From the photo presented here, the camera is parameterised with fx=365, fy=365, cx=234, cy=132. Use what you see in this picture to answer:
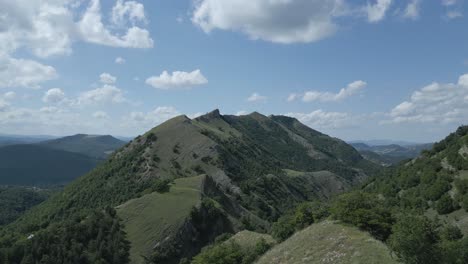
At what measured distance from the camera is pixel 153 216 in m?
106

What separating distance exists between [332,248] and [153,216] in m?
75.6

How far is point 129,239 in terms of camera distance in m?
99.8

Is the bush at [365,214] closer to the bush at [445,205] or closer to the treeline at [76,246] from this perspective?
the bush at [445,205]

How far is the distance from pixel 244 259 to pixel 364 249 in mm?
26774

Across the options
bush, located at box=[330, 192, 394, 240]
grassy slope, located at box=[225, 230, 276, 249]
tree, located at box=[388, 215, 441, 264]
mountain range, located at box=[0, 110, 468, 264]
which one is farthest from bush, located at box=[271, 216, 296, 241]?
tree, located at box=[388, 215, 441, 264]

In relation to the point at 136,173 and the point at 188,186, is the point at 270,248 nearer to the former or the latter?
the point at 188,186

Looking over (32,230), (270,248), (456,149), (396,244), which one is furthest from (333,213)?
(32,230)

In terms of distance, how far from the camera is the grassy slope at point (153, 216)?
3858 inches

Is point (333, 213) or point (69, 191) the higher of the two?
point (333, 213)

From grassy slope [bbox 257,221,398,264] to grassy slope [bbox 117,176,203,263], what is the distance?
54997 mm

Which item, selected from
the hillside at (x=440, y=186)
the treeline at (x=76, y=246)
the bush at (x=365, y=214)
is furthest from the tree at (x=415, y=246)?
the treeline at (x=76, y=246)

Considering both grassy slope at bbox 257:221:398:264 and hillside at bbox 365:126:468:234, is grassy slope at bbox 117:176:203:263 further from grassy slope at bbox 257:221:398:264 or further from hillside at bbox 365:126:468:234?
hillside at bbox 365:126:468:234

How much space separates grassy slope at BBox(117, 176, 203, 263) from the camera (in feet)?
322

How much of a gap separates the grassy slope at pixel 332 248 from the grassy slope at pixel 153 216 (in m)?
55.0
